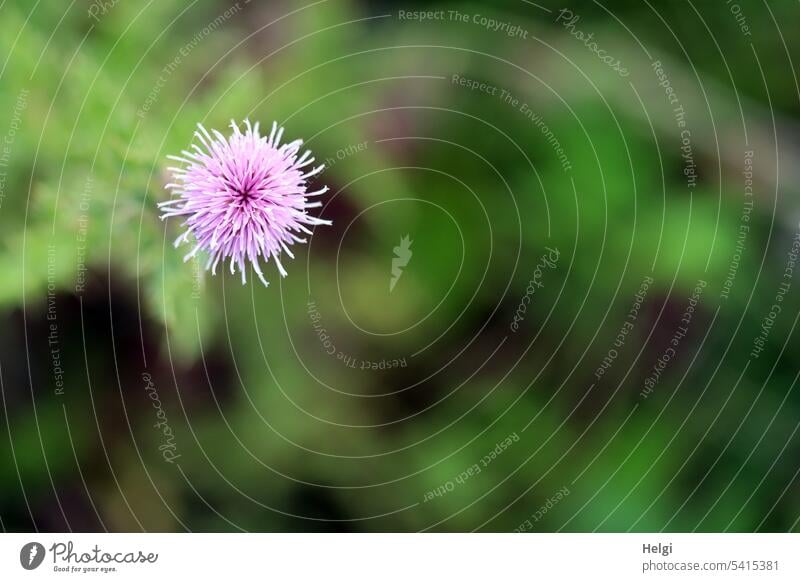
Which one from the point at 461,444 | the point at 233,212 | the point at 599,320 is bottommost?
the point at 461,444

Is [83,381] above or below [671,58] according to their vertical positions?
below

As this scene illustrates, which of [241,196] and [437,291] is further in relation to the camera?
[437,291]

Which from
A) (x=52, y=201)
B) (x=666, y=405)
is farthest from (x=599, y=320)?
(x=52, y=201)

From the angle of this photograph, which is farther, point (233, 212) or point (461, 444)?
point (461, 444)

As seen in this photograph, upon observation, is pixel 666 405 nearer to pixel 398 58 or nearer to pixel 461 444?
pixel 461 444
